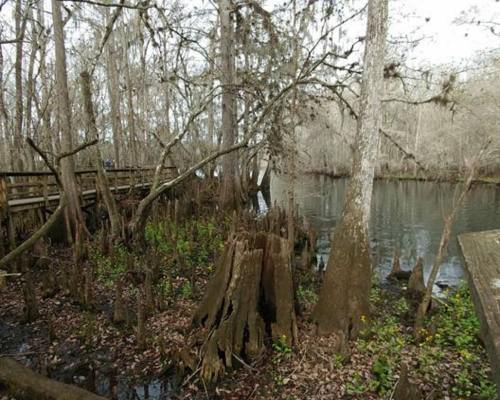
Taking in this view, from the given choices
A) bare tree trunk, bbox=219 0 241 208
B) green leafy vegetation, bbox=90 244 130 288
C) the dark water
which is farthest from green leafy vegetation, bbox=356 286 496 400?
bare tree trunk, bbox=219 0 241 208

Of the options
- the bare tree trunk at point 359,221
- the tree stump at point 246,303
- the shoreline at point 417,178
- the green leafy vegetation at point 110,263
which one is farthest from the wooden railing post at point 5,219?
the shoreline at point 417,178

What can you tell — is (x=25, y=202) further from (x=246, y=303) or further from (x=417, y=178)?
(x=417, y=178)

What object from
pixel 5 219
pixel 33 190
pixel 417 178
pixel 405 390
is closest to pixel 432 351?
pixel 405 390

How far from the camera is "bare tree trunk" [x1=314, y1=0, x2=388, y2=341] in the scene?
13.3 feet

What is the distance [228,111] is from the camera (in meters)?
10.6

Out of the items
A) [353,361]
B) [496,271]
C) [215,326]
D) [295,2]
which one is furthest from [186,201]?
[496,271]

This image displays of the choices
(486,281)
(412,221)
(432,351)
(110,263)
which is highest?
(486,281)

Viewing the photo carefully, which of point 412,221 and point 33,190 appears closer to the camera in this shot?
point 33,190

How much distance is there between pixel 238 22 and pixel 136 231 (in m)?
5.62

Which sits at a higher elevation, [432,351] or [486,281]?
[486,281]

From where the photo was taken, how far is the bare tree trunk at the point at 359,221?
4039mm

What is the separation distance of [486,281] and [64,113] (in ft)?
28.0

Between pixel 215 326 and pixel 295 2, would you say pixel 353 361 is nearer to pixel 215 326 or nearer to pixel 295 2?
pixel 215 326

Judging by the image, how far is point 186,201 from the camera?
11.5m
